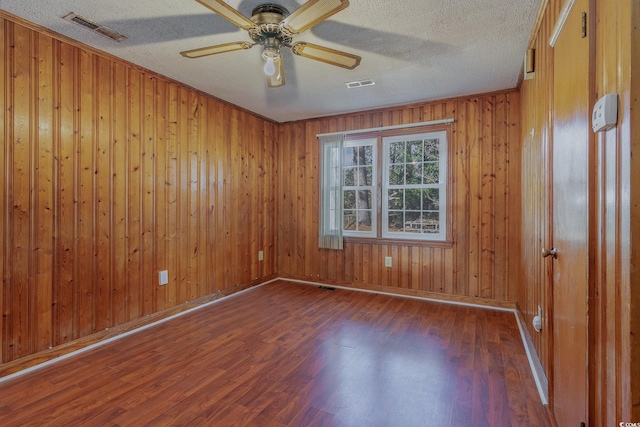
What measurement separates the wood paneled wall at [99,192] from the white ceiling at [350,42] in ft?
0.92

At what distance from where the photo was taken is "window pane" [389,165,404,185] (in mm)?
3998

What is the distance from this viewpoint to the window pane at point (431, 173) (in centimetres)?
380

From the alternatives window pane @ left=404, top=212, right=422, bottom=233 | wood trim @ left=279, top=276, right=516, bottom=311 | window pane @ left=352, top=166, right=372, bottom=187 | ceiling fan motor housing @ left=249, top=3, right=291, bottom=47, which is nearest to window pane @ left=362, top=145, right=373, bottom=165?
window pane @ left=352, top=166, right=372, bottom=187

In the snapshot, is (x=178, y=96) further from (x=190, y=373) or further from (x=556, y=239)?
(x=556, y=239)

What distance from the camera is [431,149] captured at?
12.5ft

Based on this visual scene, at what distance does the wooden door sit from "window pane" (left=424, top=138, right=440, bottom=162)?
2095 millimetres

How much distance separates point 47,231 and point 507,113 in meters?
4.51

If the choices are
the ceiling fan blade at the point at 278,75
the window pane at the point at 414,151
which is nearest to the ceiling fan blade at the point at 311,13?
the ceiling fan blade at the point at 278,75

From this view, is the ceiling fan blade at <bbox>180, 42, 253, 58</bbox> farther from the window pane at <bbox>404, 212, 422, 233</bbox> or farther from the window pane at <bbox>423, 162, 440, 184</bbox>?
the window pane at <bbox>404, 212, 422, 233</bbox>

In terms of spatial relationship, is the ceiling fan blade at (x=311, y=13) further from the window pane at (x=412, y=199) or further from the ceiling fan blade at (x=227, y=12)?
the window pane at (x=412, y=199)

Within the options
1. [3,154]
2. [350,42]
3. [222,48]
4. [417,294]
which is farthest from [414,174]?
[3,154]

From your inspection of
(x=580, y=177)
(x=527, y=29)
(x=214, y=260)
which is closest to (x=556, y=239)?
(x=580, y=177)

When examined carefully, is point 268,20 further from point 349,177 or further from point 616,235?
point 349,177

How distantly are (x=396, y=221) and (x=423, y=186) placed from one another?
57 cm
